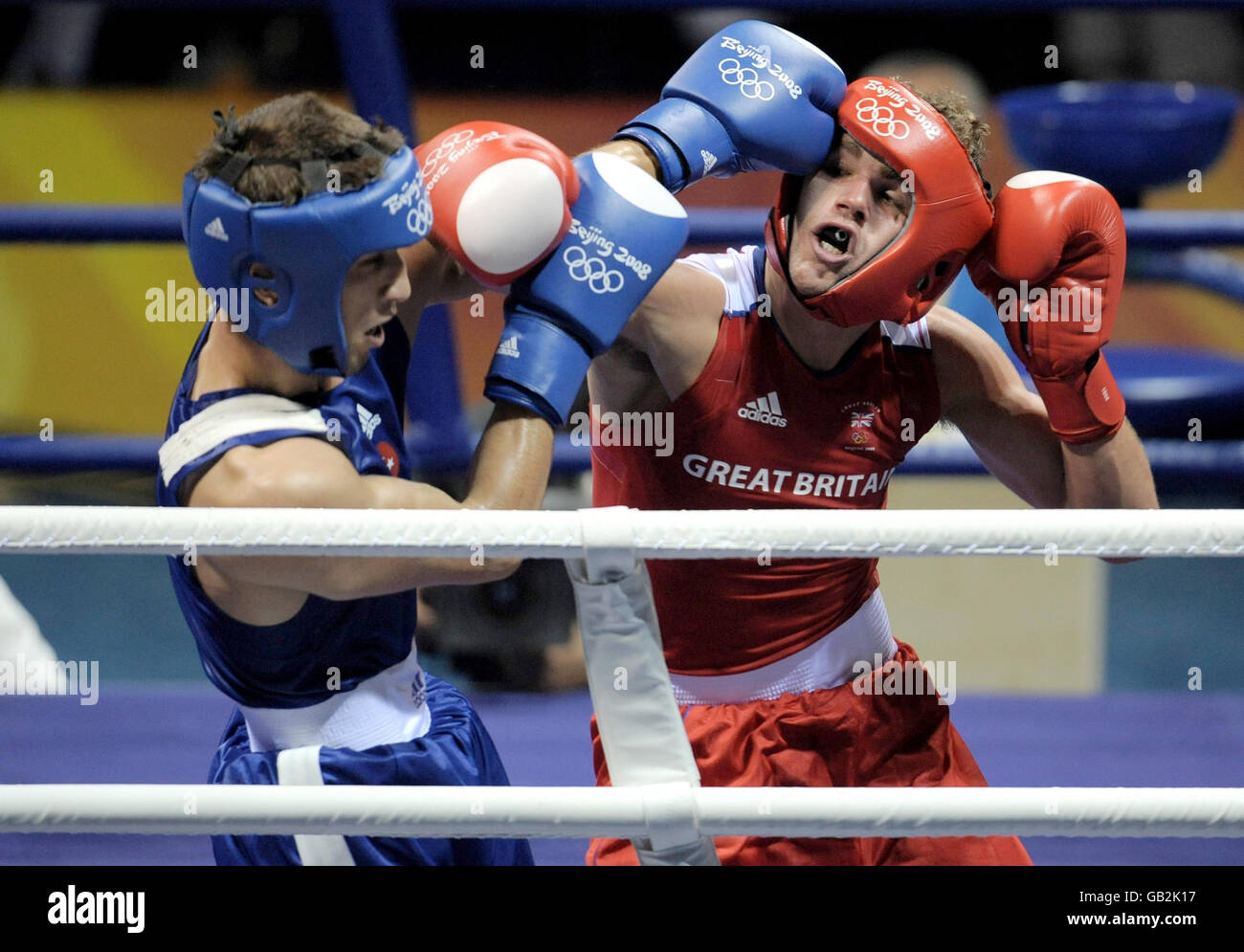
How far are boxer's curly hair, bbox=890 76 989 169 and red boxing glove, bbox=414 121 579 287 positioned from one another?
41cm

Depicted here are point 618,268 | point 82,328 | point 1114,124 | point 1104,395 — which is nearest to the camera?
point 618,268

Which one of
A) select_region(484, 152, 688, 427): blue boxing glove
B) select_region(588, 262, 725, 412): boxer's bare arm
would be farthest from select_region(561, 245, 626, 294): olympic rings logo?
select_region(588, 262, 725, 412): boxer's bare arm

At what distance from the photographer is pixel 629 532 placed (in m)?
1.14

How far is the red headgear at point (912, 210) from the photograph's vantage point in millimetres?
1445

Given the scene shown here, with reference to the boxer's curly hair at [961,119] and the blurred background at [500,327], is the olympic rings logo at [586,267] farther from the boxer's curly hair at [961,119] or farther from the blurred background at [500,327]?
the blurred background at [500,327]

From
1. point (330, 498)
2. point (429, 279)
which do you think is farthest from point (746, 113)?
point (330, 498)

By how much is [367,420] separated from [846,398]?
0.55 metres

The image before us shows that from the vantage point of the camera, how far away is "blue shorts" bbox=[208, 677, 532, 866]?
138cm

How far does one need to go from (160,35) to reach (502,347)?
4675mm

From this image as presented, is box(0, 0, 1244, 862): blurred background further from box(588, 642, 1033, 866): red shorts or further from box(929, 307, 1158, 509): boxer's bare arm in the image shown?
box(588, 642, 1033, 866): red shorts

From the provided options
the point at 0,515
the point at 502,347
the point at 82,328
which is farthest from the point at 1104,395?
the point at 82,328
